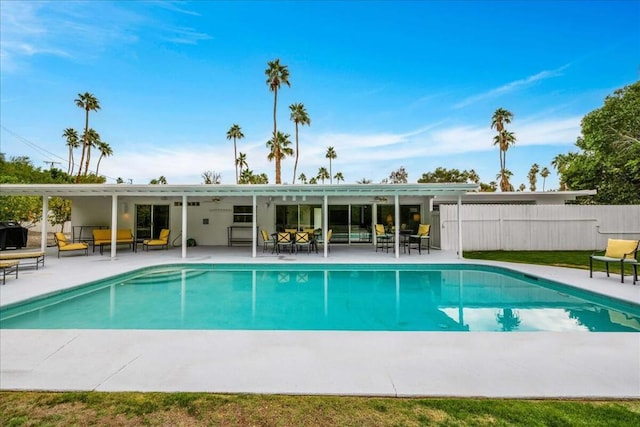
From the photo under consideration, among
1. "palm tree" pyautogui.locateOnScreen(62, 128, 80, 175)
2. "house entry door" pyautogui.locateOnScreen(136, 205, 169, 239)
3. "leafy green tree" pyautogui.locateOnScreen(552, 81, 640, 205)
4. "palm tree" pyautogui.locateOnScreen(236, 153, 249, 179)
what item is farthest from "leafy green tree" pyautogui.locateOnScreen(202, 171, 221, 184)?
"leafy green tree" pyautogui.locateOnScreen(552, 81, 640, 205)

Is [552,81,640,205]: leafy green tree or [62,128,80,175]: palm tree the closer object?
[552,81,640,205]: leafy green tree

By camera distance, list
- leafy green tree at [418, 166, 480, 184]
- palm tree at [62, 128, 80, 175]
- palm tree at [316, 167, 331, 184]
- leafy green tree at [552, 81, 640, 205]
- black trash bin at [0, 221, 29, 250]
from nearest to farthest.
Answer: black trash bin at [0, 221, 29, 250]
leafy green tree at [552, 81, 640, 205]
palm tree at [62, 128, 80, 175]
leafy green tree at [418, 166, 480, 184]
palm tree at [316, 167, 331, 184]

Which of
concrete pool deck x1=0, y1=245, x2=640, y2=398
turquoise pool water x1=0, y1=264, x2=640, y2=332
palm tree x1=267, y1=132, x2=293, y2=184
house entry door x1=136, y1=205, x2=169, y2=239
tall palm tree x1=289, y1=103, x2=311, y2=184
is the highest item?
tall palm tree x1=289, y1=103, x2=311, y2=184

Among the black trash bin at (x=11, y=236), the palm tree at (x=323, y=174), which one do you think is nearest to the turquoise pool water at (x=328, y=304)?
the black trash bin at (x=11, y=236)

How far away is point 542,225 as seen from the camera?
1331cm

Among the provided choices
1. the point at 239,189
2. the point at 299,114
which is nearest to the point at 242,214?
the point at 239,189

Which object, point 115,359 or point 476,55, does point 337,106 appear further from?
point 115,359

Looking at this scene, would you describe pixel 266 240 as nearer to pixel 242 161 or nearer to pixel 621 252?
pixel 621 252

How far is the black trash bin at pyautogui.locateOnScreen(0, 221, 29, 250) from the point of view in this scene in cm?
1302

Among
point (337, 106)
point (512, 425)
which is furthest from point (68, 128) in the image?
point (512, 425)

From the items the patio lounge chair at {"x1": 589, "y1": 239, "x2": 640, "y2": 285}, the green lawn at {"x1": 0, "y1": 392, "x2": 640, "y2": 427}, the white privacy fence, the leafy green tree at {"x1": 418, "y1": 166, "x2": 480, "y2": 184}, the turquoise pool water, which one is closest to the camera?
the green lawn at {"x1": 0, "y1": 392, "x2": 640, "y2": 427}

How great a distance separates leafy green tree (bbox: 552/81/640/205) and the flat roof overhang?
1245 centimetres

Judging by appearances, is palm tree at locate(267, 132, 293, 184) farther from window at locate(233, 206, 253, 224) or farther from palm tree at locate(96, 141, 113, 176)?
palm tree at locate(96, 141, 113, 176)

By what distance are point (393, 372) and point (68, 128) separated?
36784 mm
